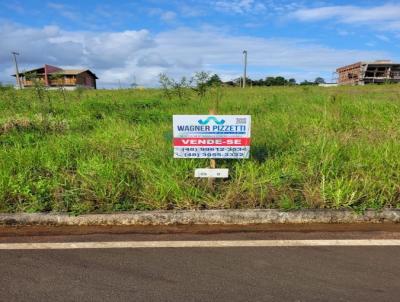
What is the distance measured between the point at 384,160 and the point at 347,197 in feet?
3.79

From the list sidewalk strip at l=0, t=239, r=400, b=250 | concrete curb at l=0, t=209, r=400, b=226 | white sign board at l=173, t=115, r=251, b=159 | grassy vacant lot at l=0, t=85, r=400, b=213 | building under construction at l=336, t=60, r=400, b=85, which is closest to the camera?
sidewalk strip at l=0, t=239, r=400, b=250

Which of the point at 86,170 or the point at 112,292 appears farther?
the point at 86,170

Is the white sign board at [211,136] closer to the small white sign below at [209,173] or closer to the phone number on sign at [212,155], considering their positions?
the phone number on sign at [212,155]

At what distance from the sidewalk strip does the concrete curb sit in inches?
16.4

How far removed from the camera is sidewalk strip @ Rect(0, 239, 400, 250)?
3.09m

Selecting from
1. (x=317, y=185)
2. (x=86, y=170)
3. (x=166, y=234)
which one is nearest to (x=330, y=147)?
(x=317, y=185)

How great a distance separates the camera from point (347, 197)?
372cm

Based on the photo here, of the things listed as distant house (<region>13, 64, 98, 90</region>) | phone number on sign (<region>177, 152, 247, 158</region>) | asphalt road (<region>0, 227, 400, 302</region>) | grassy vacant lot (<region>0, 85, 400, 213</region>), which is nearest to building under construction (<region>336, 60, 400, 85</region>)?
distant house (<region>13, 64, 98, 90</region>)

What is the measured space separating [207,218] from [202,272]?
921 mm

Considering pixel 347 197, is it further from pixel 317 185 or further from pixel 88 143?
pixel 88 143

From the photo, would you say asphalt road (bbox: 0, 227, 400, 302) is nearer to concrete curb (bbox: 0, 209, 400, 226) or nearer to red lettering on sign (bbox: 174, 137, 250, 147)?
concrete curb (bbox: 0, 209, 400, 226)

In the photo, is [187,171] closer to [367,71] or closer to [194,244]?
[194,244]

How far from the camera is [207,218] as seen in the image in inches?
141

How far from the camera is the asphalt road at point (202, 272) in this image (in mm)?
2441
